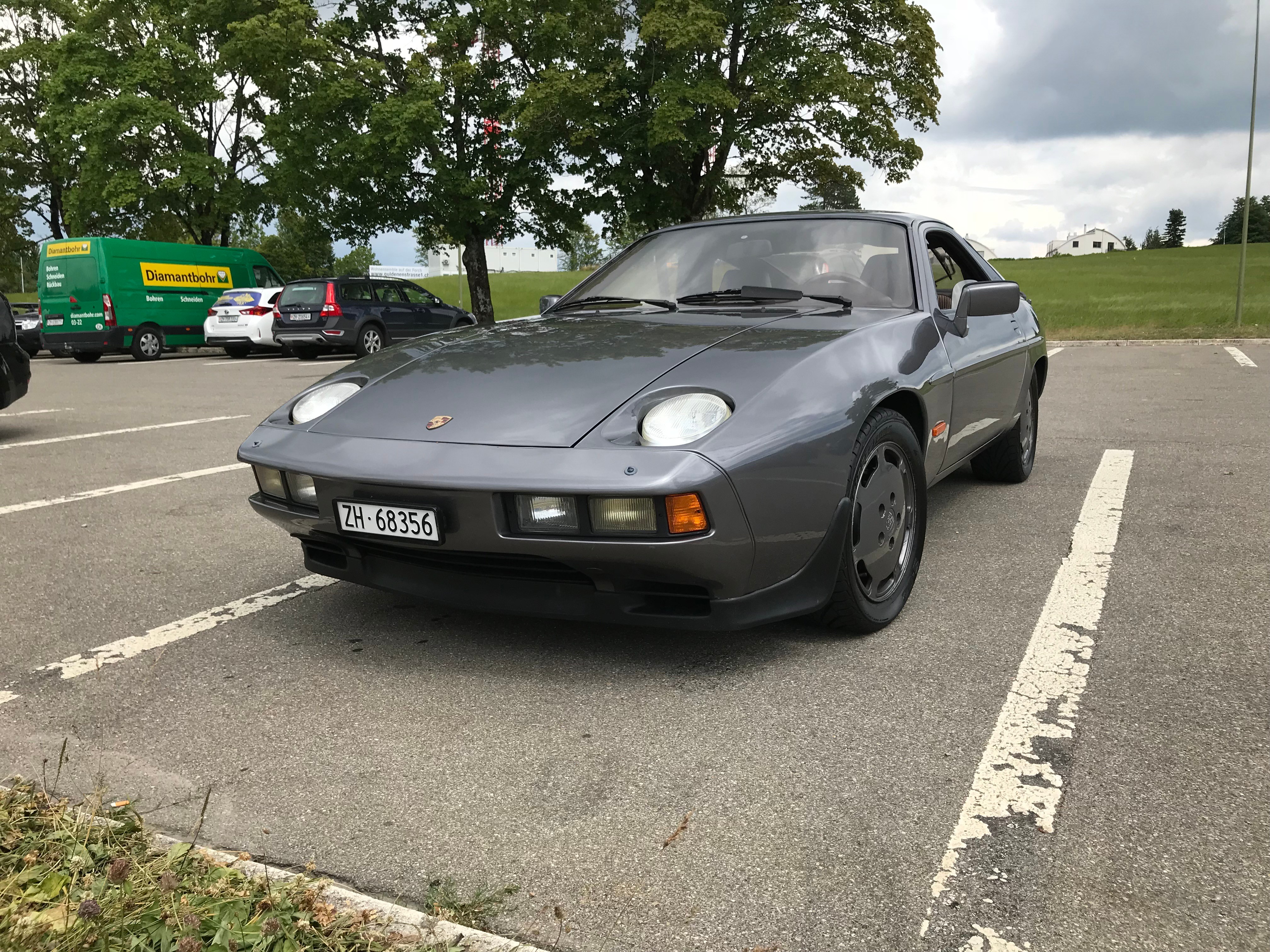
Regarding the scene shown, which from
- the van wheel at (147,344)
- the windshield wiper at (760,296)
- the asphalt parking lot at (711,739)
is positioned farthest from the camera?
the van wheel at (147,344)

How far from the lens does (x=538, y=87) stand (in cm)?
2212

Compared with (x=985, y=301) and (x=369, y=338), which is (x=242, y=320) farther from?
(x=985, y=301)

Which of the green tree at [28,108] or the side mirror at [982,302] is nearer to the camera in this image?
the side mirror at [982,302]

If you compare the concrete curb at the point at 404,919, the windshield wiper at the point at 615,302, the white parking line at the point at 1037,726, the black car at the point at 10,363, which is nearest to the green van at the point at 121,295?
the black car at the point at 10,363

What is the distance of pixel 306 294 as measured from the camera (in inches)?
712

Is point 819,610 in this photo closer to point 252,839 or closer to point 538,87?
point 252,839

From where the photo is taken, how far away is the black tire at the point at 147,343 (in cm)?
1964

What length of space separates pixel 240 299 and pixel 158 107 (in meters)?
9.17

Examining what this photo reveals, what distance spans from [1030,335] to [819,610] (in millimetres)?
2818

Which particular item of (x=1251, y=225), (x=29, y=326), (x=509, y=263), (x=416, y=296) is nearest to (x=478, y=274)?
(x=416, y=296)

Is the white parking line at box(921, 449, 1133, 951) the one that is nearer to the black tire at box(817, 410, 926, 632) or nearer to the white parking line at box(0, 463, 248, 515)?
the black tire at box(817, 410, 926, 632)

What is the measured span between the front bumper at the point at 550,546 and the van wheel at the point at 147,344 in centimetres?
Answer: 1894

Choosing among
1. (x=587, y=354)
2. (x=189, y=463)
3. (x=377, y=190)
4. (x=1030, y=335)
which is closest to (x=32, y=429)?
(x=189, y=463)

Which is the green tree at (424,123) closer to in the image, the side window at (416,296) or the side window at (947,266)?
the side window at (416,296)
